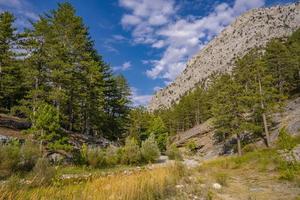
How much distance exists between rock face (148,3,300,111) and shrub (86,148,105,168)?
106m

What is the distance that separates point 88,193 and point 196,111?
69.9 meters

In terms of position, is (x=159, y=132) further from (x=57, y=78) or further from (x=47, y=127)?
(x=47, y=127)

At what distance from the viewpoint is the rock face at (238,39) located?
13712 centimetres

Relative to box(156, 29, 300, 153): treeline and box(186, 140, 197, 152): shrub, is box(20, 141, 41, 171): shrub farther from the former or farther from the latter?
box(186, 140, 197, 152): shrub

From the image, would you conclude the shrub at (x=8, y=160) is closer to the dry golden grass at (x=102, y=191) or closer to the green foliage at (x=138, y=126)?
the dry golden grass at (x=102, y=191)

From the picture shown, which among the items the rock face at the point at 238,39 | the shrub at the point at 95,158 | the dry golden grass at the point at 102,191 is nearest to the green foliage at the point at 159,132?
the shrub at the point at 95,158

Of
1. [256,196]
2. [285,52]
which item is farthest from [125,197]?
[285,52]

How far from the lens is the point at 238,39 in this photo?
525 ft

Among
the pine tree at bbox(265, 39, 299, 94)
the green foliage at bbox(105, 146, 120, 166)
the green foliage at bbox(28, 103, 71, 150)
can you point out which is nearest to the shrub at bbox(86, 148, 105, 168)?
the green foliage at bbox(105, 146, 120, 166)

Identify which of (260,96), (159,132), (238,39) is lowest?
(159,132)

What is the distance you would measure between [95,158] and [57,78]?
10133 millimetres

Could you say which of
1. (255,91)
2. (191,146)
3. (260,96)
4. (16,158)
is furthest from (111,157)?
(191,146)

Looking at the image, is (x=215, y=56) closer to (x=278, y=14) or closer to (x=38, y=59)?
(x=278, y=14)

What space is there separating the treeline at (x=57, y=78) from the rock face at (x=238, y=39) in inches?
3596
